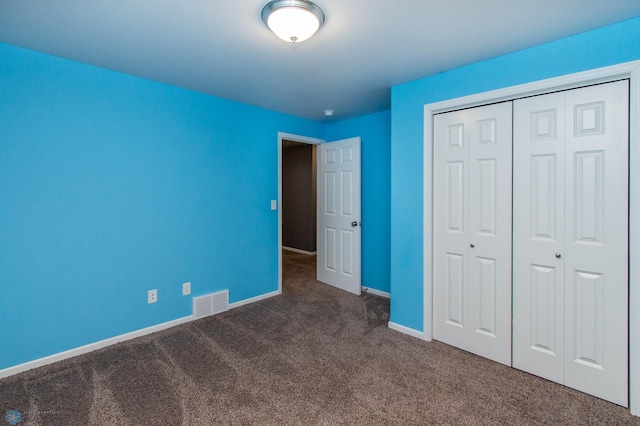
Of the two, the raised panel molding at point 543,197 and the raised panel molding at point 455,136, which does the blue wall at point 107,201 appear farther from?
the raised panel molding at point 543,197

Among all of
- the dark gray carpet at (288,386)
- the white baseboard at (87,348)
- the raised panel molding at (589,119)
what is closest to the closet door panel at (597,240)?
the raised panel molding at (589,119)

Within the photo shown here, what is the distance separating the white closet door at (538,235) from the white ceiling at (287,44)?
526 mm

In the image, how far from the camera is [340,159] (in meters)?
4.02

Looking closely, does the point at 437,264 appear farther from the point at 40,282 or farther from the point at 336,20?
the point at 40,282

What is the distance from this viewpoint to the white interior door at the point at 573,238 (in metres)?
1.82

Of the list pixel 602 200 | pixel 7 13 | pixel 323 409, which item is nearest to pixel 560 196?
pixel 602 200

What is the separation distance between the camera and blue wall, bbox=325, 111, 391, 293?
3.75 m

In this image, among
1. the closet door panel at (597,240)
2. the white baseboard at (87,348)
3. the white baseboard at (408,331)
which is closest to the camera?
the closet door panel at (597,240)

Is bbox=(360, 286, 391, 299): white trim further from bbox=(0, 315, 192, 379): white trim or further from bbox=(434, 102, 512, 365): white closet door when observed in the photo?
bbox=(0, 315, 192, 379): white trim

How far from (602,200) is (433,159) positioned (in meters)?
1.15

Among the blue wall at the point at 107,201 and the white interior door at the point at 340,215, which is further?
the white interior door at the point at 340,215

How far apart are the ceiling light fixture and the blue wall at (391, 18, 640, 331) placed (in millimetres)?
1263

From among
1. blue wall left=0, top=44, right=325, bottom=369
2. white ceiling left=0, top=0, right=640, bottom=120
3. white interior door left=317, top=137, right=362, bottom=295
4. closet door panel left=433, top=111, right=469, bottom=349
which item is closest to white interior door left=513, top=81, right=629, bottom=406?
closet door panel left=433, top=111, right=469, bottom=349

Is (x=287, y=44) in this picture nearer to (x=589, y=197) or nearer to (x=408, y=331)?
(x=589, y=197)
